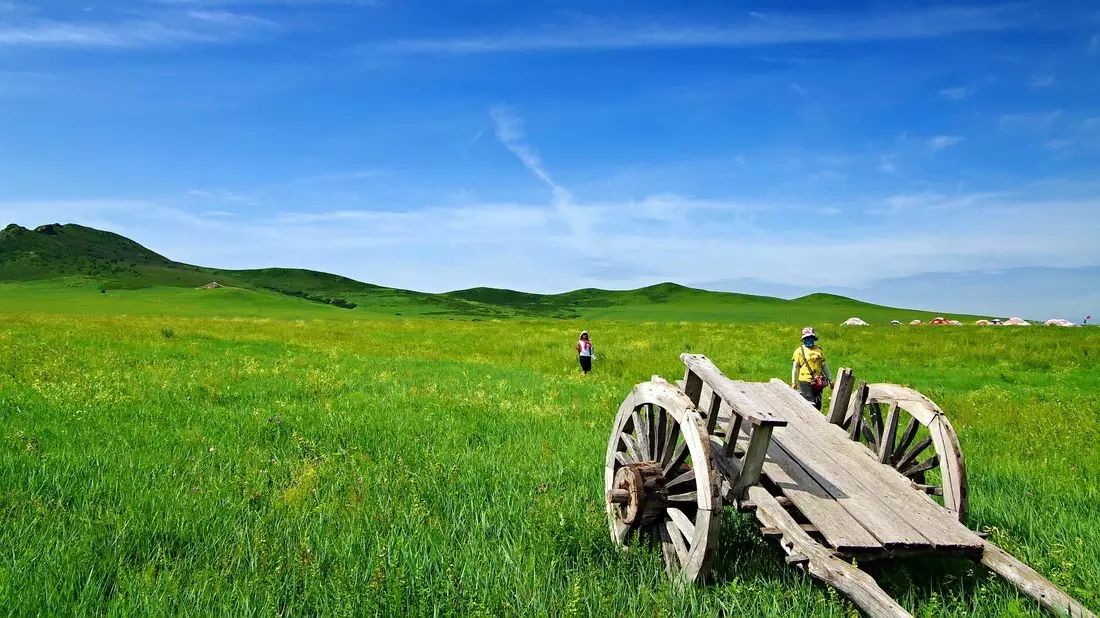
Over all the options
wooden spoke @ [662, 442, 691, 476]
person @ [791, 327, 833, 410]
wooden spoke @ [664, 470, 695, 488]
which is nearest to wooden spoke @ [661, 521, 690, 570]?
wooden spoke @ [664, 470, 695, 488]

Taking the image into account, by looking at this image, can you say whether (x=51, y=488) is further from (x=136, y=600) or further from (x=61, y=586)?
(x=136, y=600)

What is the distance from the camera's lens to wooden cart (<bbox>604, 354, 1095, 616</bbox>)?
405 cm

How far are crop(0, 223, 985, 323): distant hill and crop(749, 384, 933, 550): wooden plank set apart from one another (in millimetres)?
72410

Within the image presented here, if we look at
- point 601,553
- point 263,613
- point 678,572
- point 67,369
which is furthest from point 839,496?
point 67,369

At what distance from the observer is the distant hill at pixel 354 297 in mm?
90375

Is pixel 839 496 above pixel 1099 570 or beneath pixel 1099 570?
above

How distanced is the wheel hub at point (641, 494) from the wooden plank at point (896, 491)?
5.41ft

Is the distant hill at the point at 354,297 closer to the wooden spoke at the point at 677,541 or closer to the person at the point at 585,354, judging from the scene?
the person at the point at 585,354

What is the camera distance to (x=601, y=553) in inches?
207

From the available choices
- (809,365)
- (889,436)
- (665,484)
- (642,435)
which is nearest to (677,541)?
(665,484)

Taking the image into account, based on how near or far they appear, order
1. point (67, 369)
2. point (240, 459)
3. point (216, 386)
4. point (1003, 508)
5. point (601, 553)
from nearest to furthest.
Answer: point (601, 553)
point (1003, 508)
point (240, 459)
point (216, 386)
point (67, 369)

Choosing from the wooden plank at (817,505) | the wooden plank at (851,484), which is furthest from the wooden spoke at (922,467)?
the wooden plank at (817,505)

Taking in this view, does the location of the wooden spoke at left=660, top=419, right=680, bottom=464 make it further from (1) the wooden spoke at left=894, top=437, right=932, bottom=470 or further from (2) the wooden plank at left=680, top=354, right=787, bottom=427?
(1) the wooden spoke at left=894, top=437, right=932, bottom=470

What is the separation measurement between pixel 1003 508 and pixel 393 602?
5995 mm
